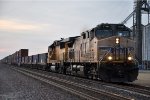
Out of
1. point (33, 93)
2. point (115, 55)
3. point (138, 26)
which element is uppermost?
point (138, 26)

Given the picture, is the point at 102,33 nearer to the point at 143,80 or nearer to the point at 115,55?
the point at 115,55

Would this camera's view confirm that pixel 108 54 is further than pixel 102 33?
No

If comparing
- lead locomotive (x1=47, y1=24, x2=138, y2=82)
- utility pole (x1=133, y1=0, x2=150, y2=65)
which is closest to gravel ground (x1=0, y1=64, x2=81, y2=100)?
lead locomotive (x1=47, y1=24, x2=138, y2=82)

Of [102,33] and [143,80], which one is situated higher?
[102,33]

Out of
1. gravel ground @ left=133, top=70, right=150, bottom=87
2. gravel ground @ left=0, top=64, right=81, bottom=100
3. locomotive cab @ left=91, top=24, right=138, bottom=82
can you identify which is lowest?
gravel ground @ left=0, top=64, right=81, bottom=100

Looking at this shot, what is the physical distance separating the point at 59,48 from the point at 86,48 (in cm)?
1067

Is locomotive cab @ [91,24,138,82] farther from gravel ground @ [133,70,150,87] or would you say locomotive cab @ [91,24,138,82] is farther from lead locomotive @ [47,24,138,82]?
gravel ground @ [133,70,150,87]

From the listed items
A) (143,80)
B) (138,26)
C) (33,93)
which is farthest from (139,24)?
(33,93)

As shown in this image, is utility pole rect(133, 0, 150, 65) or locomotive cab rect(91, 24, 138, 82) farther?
utility pole rect(133, 0, 150, 65)

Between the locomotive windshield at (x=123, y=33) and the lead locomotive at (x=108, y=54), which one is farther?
the locomotive windshield at (x=123, y=33)

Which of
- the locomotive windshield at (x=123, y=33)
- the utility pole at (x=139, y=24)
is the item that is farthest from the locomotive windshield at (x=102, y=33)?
the utility pole at (x=139, y=24)

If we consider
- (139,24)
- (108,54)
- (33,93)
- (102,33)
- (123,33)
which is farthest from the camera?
(139,24)

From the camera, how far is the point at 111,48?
21.5m

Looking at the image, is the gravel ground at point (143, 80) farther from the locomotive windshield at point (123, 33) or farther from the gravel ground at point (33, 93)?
the gravel ground at point (33, 93)
